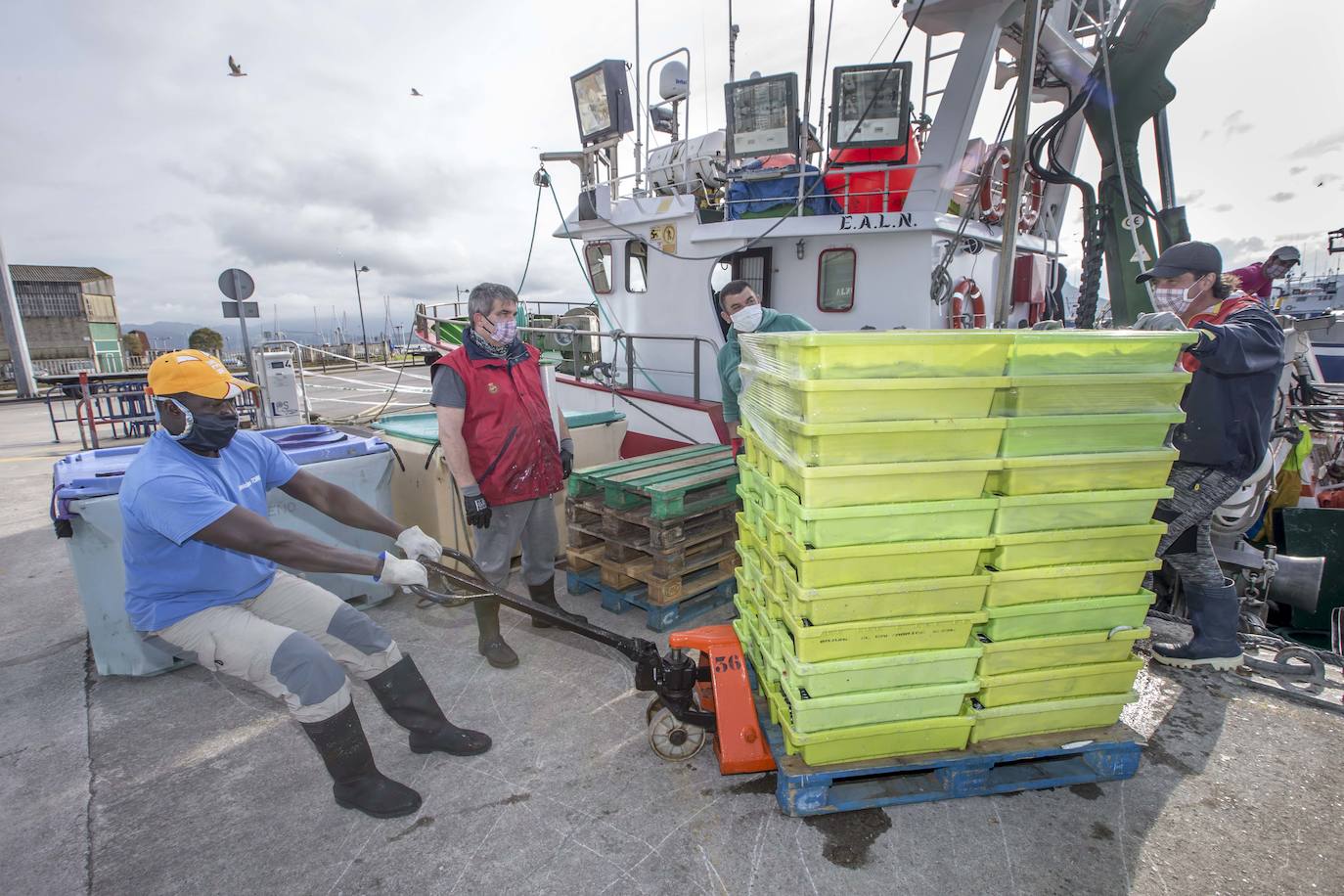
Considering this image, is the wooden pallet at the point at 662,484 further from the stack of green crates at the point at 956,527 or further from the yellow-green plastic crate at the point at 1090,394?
the yellow-green plastic crate at the point at 1090,394

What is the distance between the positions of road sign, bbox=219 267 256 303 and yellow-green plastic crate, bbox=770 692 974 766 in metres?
10.3

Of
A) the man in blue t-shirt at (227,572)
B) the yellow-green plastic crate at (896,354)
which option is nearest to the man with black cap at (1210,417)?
the yellow-green plastic crate at (896,354)

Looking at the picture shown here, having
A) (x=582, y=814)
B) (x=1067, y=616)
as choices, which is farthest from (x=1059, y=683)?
(x=582, y=814)

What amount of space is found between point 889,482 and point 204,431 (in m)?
2.68

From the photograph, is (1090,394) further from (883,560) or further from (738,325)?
(738,325)

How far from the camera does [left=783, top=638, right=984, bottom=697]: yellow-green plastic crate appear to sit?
2385 millimetres

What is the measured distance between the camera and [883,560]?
7.65 ft

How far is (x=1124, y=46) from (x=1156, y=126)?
669 millimetres

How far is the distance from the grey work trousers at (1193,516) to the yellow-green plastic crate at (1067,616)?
83 cm

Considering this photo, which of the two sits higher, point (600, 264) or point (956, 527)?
point (600, 264)

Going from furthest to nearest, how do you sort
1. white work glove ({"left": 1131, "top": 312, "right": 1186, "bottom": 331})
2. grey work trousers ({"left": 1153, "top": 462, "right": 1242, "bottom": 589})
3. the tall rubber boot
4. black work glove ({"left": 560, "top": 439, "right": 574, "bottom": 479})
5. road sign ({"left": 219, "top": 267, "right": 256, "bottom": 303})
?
road sign ({"left": 219, "top": 267, "right": 256, "bottom": 303}) < black work glove ({"left": 560, "top": 439, "right": 574, "bottom": 479}) < the tall rubber boot < grey work trousers ({"left": 1153, "top": 462, "right": 1242, "bottom": 589}) < white work glove ({"left": 1131, "top": 312, "right": 1186, "bottom": 331})

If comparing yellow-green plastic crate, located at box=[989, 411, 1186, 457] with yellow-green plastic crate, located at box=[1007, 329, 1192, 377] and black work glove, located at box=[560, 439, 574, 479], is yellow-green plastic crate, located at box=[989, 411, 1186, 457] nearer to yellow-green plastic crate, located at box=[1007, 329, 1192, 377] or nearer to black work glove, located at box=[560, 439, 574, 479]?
yellow-green plastic crate, located at box=[1007, 329, 1192, 377]

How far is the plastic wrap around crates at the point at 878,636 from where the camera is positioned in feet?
7.74

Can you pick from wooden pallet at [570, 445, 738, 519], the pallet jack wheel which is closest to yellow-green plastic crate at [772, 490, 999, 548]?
the pallet jack wheel
